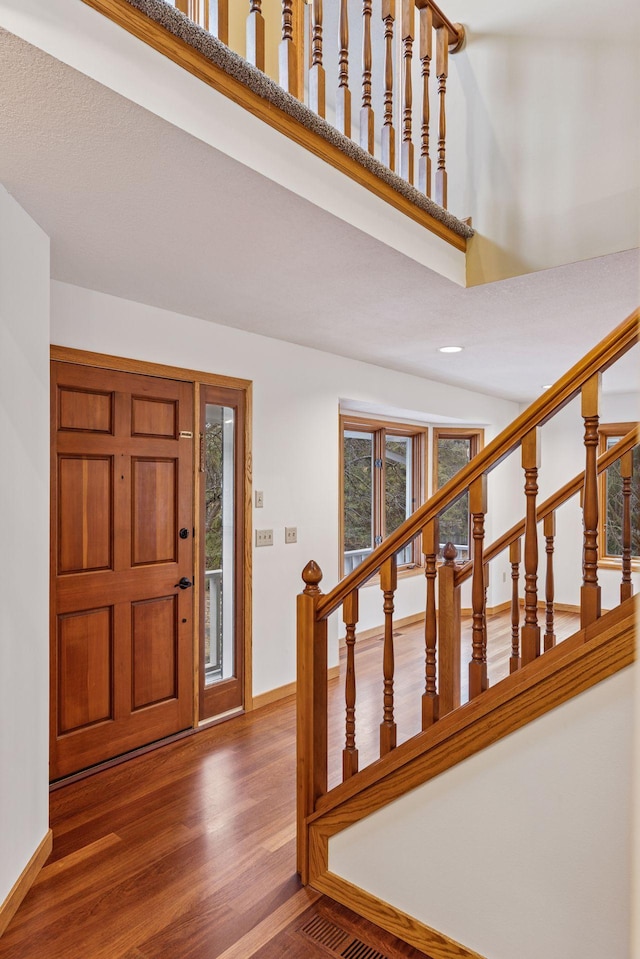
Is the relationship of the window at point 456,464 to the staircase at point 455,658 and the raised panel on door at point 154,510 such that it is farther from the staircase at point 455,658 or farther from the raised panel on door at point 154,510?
the staircase at point 455,658

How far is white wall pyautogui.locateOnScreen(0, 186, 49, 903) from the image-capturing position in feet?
6.19

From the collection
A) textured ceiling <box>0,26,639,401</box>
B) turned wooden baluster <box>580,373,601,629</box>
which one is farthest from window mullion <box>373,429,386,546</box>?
turned wooden baluster <box>580,373,601,629</box>

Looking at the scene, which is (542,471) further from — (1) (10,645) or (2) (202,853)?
(1) (10,645)

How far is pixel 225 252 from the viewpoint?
2350 mm

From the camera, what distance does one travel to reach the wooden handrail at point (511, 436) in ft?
4.96

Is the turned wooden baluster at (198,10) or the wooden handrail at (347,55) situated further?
the wooden handrail at (347,55)

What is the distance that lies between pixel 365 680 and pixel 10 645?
9.12 ft

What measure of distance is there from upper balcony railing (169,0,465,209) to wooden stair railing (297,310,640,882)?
4.21 ft

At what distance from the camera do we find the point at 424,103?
254 cm

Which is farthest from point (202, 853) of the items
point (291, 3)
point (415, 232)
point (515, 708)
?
point (291, 3)

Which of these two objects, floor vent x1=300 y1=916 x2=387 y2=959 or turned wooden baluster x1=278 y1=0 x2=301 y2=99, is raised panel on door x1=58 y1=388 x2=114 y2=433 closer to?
turned wooden baluster x1=278 y1=0 x2=301 y2=99

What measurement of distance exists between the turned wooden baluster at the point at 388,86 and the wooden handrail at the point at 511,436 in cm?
127

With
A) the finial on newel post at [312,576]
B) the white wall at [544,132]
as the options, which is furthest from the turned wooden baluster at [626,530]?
the finial on newel post at [312,576]

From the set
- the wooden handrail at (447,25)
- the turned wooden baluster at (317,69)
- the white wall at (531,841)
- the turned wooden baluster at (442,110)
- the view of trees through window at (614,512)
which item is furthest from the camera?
the view of trees through window at (614,512)
